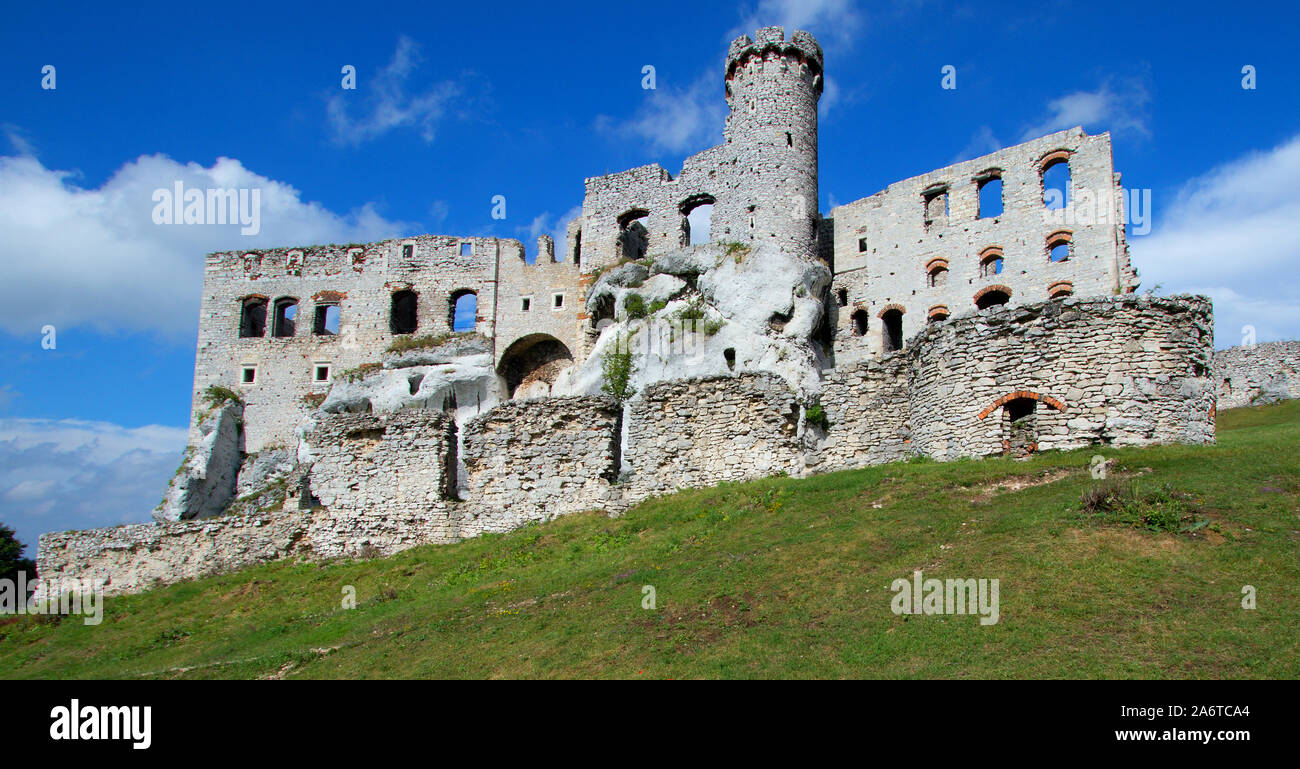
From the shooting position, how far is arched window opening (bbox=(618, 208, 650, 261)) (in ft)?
149

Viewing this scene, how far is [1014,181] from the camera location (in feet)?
128

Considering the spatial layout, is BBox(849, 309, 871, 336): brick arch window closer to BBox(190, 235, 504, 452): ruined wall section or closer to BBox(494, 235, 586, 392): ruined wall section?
BBox(494, 235, 586, 392): ruined wall section

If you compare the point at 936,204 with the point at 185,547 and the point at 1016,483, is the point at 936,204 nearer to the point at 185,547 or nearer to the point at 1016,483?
the point at 1016,483

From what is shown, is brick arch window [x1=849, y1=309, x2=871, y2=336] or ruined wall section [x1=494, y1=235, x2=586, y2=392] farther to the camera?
ruined wall section [x1=494, y1=235, x2=586, y2=392]

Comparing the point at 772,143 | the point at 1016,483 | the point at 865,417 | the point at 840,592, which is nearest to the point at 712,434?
the point at 865,417

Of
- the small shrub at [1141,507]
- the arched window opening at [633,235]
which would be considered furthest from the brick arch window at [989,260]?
the small shrub at [1141,507]

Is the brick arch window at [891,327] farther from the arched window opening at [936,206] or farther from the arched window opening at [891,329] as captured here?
the arched window opening at [936,206]

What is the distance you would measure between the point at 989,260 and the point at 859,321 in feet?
20.3

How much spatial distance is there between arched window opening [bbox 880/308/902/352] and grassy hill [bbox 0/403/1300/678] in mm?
19399

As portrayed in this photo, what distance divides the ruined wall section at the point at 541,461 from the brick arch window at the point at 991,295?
70.0 ft

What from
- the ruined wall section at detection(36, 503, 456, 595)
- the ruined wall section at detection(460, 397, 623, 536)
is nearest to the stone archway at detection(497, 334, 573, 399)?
the ruined wall section at detection(36, 503, 456, 595)

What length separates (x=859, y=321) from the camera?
42.0 meters
